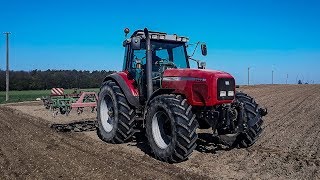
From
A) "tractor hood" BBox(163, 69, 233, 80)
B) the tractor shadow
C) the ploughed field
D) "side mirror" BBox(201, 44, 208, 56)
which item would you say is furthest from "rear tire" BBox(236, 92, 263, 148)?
"side mirror" BBox(201, 44, 208, 56)

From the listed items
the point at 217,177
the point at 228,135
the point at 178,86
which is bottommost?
the point at 217,177

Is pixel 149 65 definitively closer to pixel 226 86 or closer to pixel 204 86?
pixel 204 86

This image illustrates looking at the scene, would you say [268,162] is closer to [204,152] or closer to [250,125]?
[250,125]

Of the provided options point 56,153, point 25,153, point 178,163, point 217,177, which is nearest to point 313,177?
point 217,177

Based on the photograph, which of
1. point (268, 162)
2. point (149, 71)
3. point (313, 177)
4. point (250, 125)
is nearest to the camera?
point (313, 177)

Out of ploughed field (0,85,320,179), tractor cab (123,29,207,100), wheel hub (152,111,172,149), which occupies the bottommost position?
ploughed field (0,85,320,179)

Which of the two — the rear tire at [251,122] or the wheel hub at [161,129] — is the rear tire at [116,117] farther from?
the rear tire at [251,122]

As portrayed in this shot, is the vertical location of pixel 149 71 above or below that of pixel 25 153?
above

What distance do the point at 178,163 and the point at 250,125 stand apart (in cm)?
153

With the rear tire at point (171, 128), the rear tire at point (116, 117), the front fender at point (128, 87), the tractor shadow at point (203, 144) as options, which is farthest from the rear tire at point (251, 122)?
the rear tire at point (116, 117)

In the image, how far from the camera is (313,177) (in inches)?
208

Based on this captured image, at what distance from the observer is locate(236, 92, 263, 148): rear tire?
22.4 feet

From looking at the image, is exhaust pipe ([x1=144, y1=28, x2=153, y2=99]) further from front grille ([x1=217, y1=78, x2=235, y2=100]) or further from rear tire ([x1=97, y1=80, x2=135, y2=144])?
front grille ([x1=217, y1=78, x2=235, y2=100])

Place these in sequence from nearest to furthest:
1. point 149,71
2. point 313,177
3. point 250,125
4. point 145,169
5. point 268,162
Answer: point 313,177 < point 145,169 < point 268,162 < point 250,125 < point 149,71
